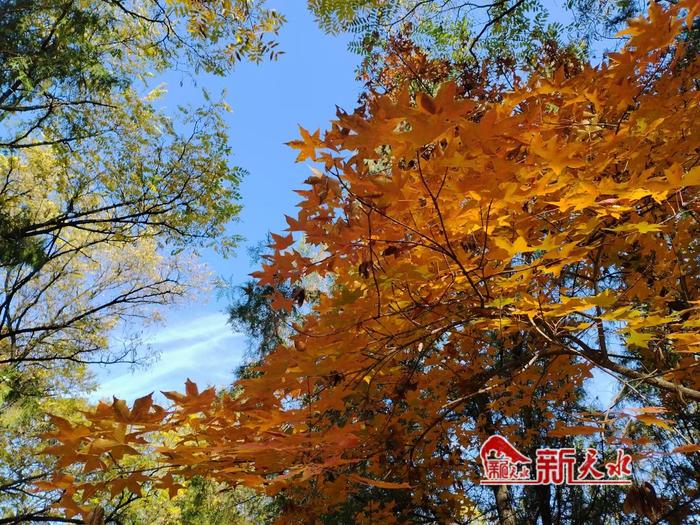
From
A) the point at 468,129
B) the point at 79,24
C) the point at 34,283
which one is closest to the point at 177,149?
the point at 79,24

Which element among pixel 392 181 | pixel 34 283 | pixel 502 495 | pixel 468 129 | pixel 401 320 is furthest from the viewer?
pixel 34 283

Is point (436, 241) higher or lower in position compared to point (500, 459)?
higher

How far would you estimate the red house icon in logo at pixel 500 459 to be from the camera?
2.04 m

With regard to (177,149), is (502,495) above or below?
below

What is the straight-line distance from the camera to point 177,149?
17.5ft

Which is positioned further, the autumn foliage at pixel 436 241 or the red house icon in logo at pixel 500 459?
the red house icon in logo at pixel 500 459

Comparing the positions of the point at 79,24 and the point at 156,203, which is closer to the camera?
the point at 79,24

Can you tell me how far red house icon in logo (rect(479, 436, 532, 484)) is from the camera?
6.69 feet

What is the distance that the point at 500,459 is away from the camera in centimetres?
207

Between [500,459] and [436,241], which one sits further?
[500,459]

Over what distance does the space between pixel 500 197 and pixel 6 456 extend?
29.9 feet

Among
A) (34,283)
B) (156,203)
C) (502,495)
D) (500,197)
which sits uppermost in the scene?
(156,203)

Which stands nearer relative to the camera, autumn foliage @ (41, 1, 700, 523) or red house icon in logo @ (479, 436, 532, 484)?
autumn foliage @ (41, 1, 700, 523)

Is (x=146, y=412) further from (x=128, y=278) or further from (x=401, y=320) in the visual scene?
(x=128, y=278)
